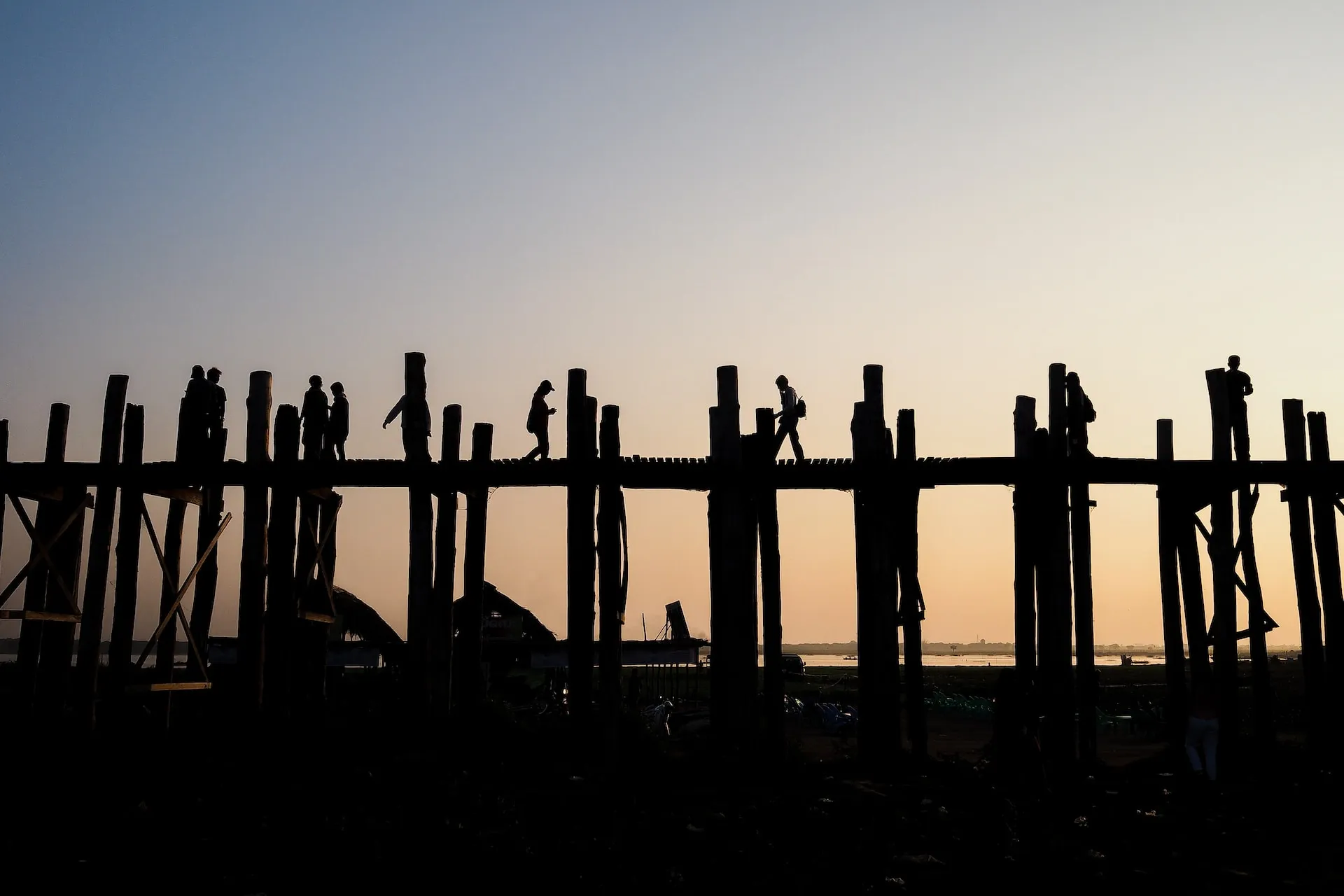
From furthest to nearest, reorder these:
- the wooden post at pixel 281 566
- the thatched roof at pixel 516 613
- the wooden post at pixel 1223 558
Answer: the thatched roof at pixel 516 613 < the wooden post at pixel 1223 558 < the wooden post at pixel 281 566

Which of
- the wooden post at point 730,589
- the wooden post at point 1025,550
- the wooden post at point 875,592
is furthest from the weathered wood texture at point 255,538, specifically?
the wooden post at point 1025,550

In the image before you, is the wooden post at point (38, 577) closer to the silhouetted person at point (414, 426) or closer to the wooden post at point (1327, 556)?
the silhouetted person at point (414, 426)

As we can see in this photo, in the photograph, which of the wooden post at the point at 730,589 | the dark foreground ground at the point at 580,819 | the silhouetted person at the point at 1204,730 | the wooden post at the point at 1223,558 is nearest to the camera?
the dark foreground ground at the point at 580,819

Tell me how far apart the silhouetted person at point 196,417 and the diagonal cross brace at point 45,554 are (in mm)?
1418

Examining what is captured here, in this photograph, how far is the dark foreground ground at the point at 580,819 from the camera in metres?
9.62

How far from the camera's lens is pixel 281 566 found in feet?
47.9

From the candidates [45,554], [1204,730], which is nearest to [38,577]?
[45,554]

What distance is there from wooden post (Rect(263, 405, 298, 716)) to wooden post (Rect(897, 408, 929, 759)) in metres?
6.77

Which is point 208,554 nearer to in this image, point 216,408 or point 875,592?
point 216,408

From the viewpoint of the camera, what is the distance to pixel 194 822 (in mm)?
11055

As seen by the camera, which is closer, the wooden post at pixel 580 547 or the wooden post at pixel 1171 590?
the wooden post at pixel 580 547

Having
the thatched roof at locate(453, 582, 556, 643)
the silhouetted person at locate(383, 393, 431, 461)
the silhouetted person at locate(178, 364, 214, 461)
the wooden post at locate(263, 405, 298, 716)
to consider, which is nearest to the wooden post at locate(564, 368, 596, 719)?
the silhouetted person at locate(383, 393, 431, 461)

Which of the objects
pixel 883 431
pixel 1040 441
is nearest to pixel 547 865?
pixel 883 431

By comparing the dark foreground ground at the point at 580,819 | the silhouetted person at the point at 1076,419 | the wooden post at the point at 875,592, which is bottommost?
the dark foreground ground at the point at 580,819
